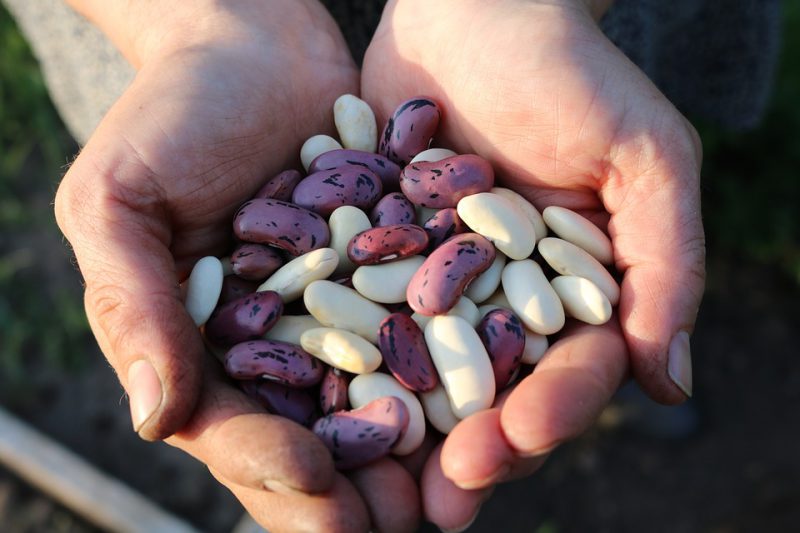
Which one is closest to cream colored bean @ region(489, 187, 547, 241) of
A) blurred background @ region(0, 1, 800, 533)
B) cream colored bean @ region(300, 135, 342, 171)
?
cream colored bean @ region(300, 135, 342, 171)

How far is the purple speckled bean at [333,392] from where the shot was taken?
1173mm

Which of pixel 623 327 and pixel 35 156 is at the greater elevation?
pixel 623 327

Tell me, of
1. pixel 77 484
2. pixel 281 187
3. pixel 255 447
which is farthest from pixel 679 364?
pixel 77 484

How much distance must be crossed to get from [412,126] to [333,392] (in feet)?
1.71

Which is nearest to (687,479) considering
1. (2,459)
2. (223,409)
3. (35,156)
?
(223,409)

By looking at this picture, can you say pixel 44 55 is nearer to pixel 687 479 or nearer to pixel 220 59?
pixel 220 59

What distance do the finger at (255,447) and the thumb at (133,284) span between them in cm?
3

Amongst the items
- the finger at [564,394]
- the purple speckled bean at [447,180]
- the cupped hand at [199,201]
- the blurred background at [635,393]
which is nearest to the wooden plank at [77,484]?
the blurred background at [635,393]

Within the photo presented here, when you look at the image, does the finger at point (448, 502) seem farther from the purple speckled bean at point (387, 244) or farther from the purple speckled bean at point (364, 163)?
the purple speckled bean at point (364, 163)

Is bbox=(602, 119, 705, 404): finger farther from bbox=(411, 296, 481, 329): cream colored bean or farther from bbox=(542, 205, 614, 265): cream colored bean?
bbox=(411, 296, 481, 329): cream colored bean

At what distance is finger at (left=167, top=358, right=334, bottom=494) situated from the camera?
97 centimetres

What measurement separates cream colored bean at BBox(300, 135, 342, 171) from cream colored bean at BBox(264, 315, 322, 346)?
1.14 ft

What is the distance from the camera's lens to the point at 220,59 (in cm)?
145

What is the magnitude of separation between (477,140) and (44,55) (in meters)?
0.89
